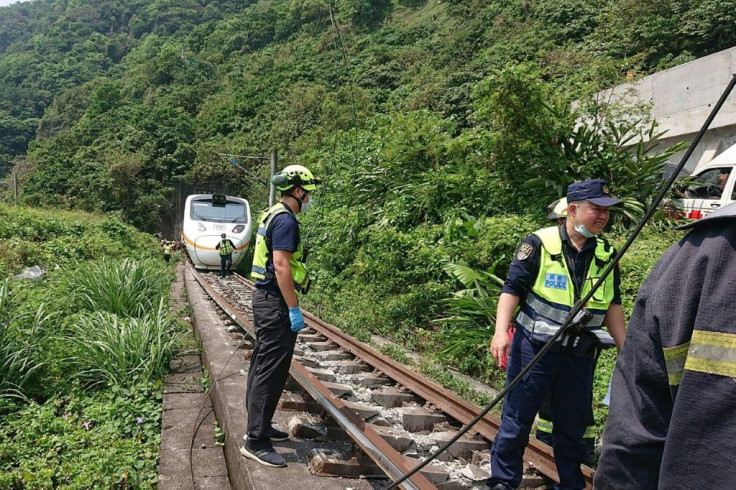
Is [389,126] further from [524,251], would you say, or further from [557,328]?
[557,328]

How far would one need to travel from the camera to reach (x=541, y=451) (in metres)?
3.74

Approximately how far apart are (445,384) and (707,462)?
4725mm

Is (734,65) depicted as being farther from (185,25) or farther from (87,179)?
(185,25)

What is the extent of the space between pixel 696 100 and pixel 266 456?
51.7 ft

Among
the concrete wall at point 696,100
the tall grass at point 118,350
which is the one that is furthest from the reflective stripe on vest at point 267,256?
the concrete wall at point 696,100

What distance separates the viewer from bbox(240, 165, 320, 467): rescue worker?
3643 mm

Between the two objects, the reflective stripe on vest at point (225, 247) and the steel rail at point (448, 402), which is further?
the reflective stripe on vest at point (225, 247)

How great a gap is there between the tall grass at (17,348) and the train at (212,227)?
10.9 metres

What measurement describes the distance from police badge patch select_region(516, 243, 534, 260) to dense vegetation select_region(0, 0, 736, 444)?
3.39 meters

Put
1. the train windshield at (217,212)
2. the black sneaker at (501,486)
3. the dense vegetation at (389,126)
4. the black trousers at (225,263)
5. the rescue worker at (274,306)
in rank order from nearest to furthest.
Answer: the black sneaker at (501,486) → the rescue worker at (274,306) → the dense vegetation at (389,126) → the black trousers at (225,263) → the train windshield at (217,212)

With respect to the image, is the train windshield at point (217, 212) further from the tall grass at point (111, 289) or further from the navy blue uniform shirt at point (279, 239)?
the navy blue uniform shirt at point (279, 239)

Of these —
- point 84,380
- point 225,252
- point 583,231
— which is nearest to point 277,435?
point 583,231

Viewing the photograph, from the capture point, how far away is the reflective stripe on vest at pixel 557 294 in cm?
321

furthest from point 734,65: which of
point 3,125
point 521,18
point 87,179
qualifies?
point 3,125
